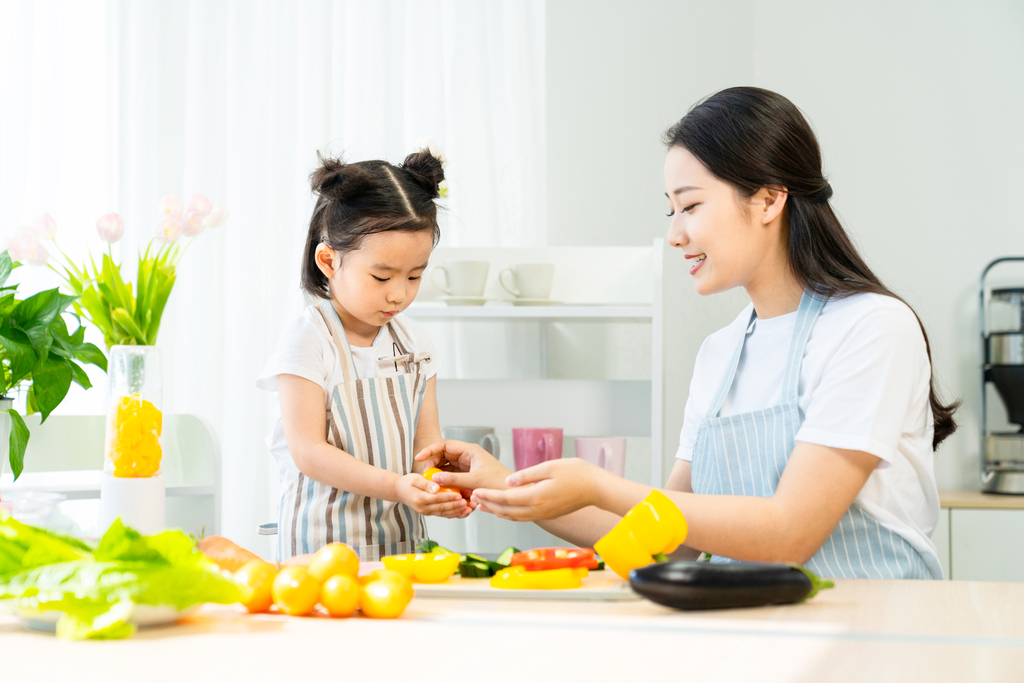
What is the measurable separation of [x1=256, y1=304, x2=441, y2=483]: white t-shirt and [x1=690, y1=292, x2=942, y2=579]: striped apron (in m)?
0.55

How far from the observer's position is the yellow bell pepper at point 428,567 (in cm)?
80

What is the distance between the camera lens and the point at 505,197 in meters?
2.35

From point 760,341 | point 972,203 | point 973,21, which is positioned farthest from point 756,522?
point 973,21

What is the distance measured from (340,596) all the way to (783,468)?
2.22 ft

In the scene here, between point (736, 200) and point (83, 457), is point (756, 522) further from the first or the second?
point (83, 457)

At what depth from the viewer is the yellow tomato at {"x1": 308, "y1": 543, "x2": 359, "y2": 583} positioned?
68 cm

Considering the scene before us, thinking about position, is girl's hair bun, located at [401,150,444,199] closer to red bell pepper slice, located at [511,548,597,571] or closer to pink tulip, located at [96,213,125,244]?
pink tulip, located at [96,213,125,244]

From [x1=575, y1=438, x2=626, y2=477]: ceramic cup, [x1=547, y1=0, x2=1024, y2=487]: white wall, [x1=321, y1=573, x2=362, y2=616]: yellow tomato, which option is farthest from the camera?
[x1=547, y1=0, x2=1024, y2=487]: white wall

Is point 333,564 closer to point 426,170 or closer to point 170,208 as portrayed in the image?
point 170,208

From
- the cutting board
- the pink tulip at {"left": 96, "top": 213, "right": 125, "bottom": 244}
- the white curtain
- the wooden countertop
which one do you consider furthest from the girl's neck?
the wooden countertop

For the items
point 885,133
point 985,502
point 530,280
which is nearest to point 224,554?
point 530,280

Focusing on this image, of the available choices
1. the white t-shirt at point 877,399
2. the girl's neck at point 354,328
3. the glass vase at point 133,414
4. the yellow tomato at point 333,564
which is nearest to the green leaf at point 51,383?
the glass vase at point 133,414

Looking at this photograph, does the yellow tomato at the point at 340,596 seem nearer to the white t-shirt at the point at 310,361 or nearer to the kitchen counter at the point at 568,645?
the kitchen counter at the point at 568,645

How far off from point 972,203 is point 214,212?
230cm
